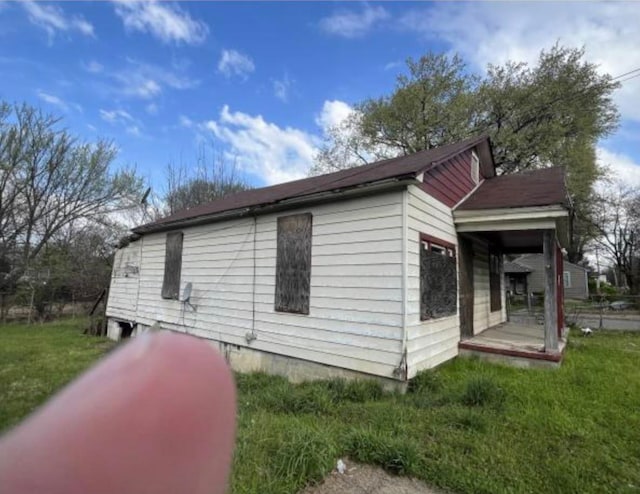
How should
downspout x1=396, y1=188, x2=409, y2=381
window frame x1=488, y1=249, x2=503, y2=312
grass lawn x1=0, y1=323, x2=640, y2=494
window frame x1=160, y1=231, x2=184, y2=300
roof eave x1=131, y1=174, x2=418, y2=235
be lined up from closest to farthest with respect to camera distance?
grass lawn x1=0, y1=323, x2=640, y2=494 → downspout x1=396, y1=188, x2=409, y2=381 → roof eave x1=131, y1=174, x2=418, y2=235 → window frame x1=160, y1=231, x2=184, y2=300 → window frame x1=488, y1=249, x2=503, y2=312

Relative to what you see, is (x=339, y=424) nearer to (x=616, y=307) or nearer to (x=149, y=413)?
(x=149, y=413)

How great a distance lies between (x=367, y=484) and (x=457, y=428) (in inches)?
57.3

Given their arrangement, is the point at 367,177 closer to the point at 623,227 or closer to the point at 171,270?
the point at 171,270

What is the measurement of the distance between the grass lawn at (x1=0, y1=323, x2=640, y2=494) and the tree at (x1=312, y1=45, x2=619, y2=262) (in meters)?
13.8

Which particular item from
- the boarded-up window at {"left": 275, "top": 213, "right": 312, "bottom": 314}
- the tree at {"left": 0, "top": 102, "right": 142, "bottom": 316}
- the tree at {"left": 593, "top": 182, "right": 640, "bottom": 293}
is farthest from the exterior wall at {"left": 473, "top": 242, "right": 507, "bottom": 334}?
the tree at {"left": 593, "top": 182, "right": 640, "bottom": 293}

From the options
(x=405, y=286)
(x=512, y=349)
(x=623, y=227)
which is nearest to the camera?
(x=405, y=286)

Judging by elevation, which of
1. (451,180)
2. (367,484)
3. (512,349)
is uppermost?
(451,180)

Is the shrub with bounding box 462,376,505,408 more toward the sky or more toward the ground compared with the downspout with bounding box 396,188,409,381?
more toward the ground

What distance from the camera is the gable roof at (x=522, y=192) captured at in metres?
6.44

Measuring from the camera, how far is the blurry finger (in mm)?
517

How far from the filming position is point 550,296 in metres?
6.29

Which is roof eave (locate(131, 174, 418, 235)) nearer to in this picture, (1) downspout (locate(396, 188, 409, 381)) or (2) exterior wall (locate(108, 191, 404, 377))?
(2) exterior wall (locate(108, 191, 404, 377))

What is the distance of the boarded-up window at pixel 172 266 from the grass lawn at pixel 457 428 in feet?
11.5

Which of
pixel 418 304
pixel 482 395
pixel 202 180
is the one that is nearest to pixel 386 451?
pixel 482 395
